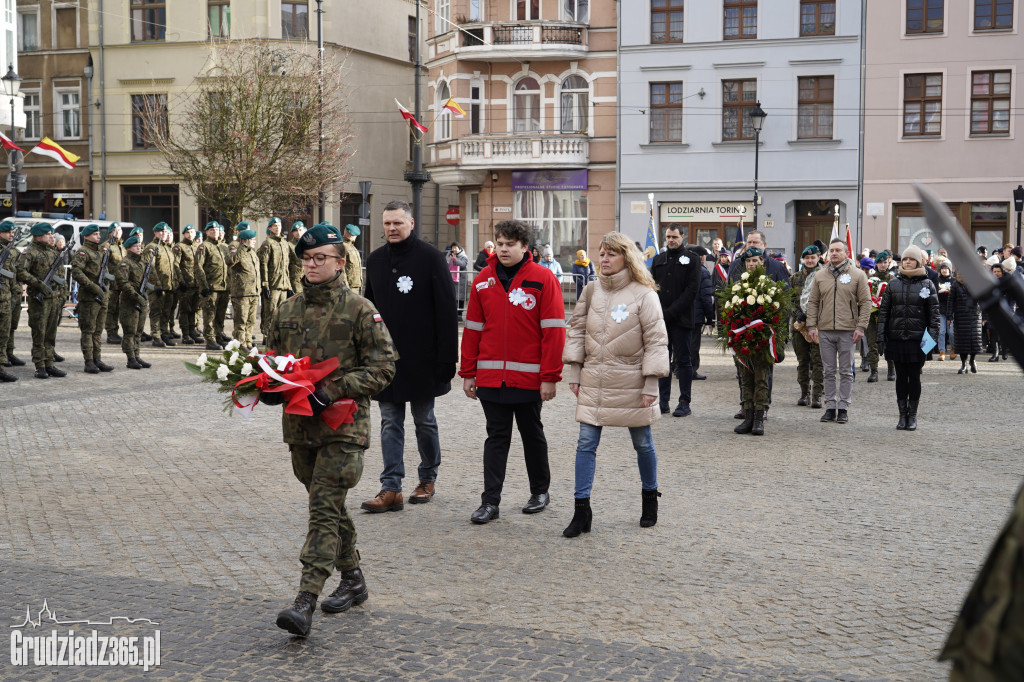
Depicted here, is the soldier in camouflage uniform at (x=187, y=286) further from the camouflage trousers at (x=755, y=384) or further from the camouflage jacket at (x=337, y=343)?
the camouflage jacket at (x=337, y=343)

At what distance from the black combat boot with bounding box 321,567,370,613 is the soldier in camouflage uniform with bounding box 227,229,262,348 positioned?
1351 cm

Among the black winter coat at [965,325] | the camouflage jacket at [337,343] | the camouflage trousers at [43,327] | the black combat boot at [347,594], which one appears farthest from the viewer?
the black winter coat at [965,325]

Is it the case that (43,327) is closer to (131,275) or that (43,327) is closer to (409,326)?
(131,275)

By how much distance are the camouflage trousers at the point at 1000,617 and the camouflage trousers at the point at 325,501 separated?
154 inches

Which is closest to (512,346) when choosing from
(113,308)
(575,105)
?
(113,308)

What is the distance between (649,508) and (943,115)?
3192 centimetres

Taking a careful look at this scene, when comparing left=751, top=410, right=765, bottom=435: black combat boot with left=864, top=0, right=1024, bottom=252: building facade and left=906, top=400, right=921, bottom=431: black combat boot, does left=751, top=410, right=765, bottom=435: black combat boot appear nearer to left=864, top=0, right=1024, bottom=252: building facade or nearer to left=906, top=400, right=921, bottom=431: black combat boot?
left=906, top=400, right=921, bottom=431: black combat boot

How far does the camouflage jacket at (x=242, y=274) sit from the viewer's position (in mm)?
18781

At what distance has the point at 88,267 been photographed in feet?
56.0

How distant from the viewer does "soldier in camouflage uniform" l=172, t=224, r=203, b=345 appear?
70.3 feet

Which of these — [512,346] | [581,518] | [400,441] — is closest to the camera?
[581,518]

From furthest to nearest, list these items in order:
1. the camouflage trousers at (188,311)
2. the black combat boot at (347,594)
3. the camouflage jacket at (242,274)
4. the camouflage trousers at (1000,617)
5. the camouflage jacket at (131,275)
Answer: the camouflage trousers at (188,311) < the camouflage jacket at (242,274) < the camouflage jacket at (131,275) < the black combat boot at (347,594) < the camouflage trousers at (1000,617)

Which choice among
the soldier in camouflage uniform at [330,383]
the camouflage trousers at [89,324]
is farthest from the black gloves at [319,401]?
the camouflage trousers at [89,324]

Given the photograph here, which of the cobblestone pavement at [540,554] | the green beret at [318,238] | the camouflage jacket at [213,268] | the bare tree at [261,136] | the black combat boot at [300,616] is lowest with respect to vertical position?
the cobblestone pavement at [540,554]
